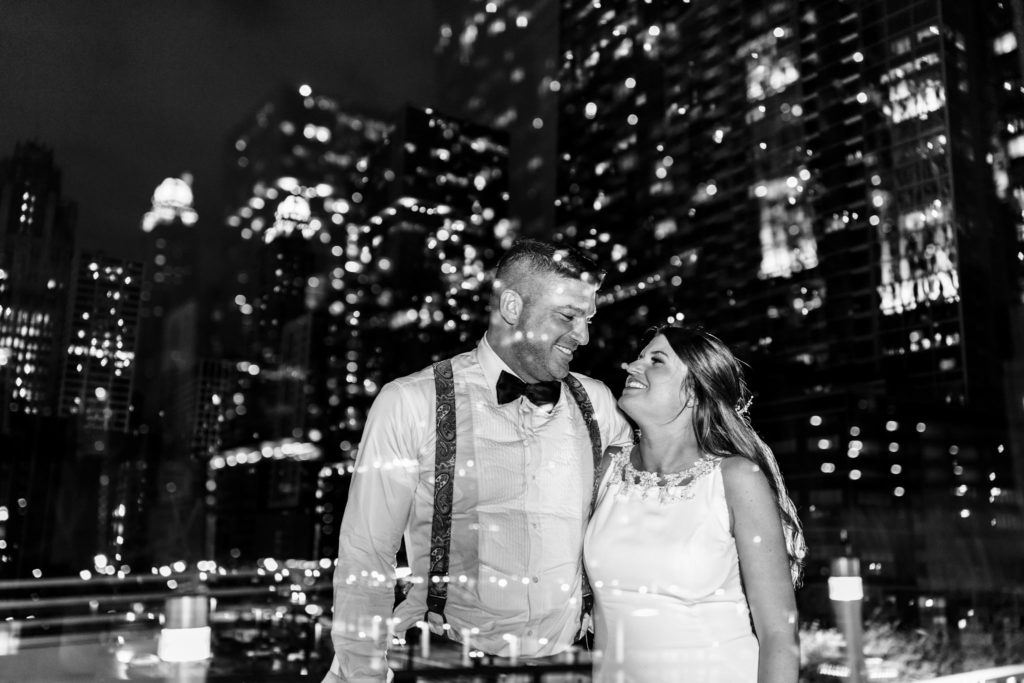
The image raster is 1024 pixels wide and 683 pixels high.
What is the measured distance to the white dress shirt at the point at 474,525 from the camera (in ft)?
5.27

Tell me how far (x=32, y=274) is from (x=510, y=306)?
5707 mm

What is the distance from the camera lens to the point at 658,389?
1.67m

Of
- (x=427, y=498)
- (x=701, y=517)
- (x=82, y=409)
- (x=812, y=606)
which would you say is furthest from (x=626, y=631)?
(x=812, y=606)

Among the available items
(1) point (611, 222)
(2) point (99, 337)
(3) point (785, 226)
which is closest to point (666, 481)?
(2) point (99, 337)

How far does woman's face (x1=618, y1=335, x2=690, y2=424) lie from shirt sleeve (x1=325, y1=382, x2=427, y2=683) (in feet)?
1.50

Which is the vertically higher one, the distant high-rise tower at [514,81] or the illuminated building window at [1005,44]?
the distant high-rise tower at [514,81]

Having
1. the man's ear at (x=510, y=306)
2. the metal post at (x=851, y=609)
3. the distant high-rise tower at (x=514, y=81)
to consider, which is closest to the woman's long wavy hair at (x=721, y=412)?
the man's ear at (x=510, y=306)

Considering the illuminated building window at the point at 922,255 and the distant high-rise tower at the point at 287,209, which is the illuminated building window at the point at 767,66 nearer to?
the illuminated building window at the point at 922,255

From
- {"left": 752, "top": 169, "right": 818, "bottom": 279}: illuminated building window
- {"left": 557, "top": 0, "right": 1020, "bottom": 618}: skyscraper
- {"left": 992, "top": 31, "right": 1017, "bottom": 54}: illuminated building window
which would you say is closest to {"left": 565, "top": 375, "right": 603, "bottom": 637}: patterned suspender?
{"left": 992, "top": 31, "right": 1017, "bottom": 54}: illuminated building window

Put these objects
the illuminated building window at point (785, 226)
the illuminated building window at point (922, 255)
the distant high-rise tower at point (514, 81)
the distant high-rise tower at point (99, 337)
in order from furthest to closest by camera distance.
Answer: the illuminated building window at point (785, 226) < the distant high-rise tower at point (514, 81) < the illuminated building window at point (922, 255) < the distant high-rise tower at point (99, 337)

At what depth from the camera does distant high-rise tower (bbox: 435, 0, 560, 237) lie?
9.16 m

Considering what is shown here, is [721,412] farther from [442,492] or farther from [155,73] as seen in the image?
[155,73]

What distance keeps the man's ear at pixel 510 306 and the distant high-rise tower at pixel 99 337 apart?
649 cm

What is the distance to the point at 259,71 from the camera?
9.22 meters
